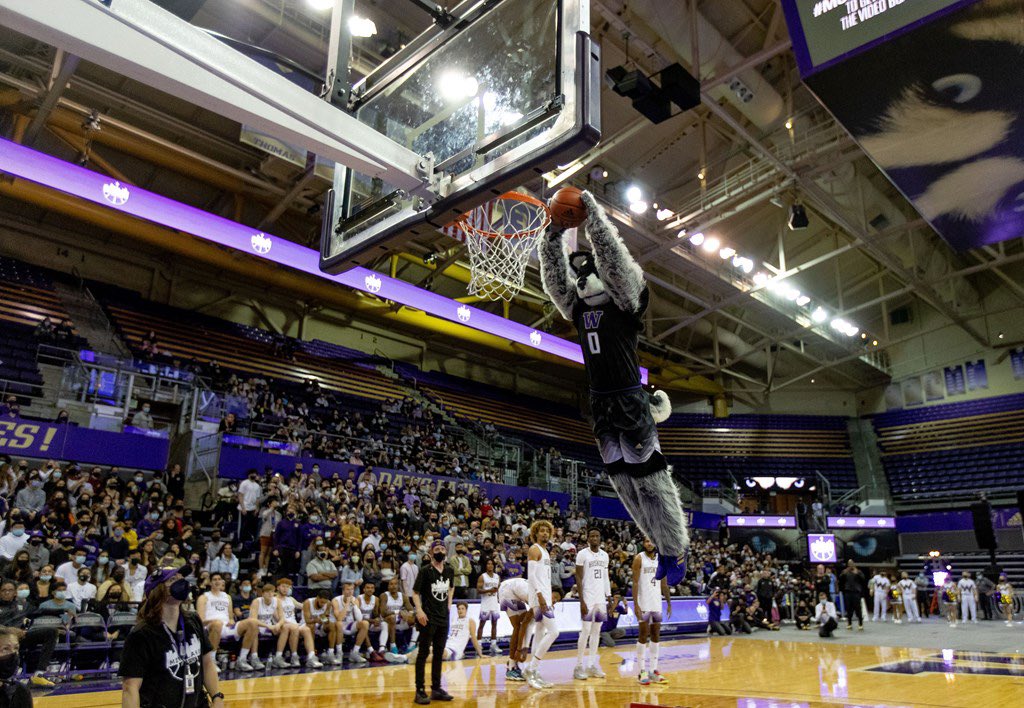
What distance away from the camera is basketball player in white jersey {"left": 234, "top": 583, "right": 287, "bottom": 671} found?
30.5ft

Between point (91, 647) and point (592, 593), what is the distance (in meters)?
5.84

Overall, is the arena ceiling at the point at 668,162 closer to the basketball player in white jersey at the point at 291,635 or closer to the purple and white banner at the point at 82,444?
the purple and white banner at the point at 82,444

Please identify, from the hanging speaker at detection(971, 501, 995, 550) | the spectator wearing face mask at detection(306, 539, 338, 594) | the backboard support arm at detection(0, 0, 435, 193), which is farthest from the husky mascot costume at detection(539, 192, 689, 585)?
the hanging speaker at detection(971, 501, 995, 550)

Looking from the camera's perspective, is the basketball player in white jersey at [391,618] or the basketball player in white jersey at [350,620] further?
the basketball player in white jersey at [391,618]

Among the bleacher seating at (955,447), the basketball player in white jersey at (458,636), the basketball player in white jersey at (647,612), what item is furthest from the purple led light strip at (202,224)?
the bleacher seating at (955,447)

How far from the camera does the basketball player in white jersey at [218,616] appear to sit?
8.88m

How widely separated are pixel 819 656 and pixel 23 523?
40.0 feet

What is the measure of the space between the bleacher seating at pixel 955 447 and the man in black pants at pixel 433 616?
951 inches

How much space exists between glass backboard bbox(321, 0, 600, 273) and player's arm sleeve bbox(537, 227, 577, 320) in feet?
1.21

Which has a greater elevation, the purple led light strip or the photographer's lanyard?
the purple led light strip

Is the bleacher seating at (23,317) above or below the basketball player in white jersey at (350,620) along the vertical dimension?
above

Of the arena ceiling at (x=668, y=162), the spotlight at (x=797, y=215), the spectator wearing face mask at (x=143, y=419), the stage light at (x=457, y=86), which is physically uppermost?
the arena ceiling at (x=668, y=162)

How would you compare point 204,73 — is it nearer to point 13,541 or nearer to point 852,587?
point 13,541

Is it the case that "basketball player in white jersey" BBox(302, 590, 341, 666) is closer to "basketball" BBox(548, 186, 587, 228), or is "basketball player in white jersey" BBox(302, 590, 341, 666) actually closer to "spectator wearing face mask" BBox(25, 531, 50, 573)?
"spectator wearing face mask" BBox(25, 531, 50, 573)
